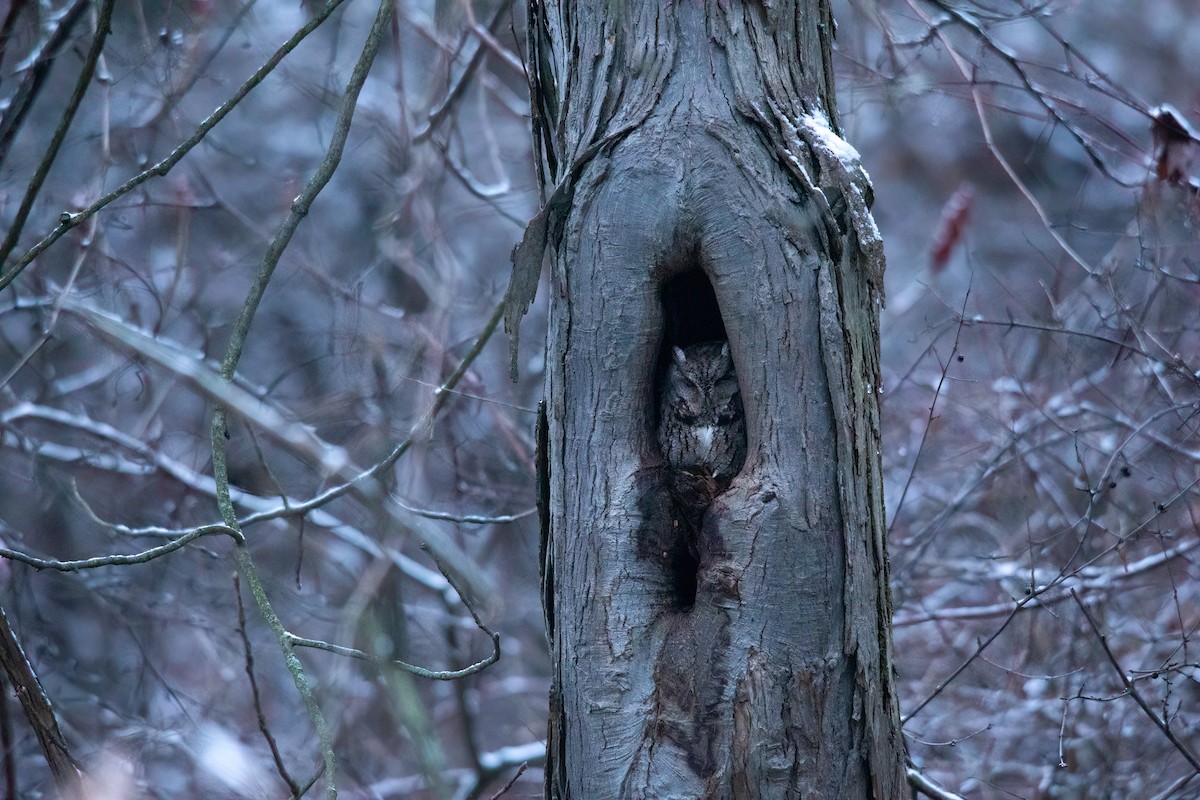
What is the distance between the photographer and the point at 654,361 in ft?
5.83

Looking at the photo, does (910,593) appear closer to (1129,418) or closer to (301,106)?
(1129,418)

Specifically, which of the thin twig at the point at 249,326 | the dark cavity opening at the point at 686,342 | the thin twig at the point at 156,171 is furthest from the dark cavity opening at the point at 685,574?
the thin twig at the point at 156,171

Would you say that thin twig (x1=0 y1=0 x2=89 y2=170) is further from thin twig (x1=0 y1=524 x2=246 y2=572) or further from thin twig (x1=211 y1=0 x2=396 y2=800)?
thin twig (x1=0 y1=524 x2=246 y2=572)

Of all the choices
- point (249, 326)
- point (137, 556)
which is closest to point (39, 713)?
point (137, 556)

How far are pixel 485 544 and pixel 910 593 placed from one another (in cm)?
248

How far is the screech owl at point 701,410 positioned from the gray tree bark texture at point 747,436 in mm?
73

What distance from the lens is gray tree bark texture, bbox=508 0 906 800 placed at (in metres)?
1.65

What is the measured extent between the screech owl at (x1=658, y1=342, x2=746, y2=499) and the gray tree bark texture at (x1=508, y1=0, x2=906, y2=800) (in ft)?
0.24

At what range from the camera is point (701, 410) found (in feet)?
6.12

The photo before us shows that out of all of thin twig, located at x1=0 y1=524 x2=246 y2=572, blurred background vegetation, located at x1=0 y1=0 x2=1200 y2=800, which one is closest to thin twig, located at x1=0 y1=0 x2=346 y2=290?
blurred background vegetation, located at x1=0 y1=0 x2=1200 y2=800

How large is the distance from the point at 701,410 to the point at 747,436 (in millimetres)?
140

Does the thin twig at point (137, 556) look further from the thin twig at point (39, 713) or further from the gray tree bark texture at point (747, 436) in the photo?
the gray tree bark texture at point (747, 436)

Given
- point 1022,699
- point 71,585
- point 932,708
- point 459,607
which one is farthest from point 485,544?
point 1022,699

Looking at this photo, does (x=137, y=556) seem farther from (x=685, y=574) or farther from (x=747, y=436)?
(x=747, y=436)
